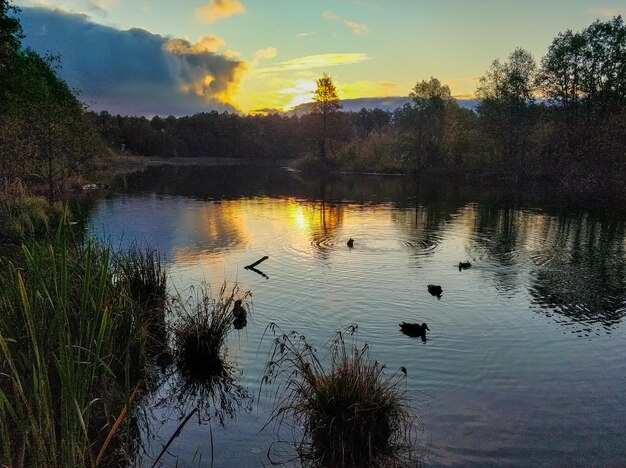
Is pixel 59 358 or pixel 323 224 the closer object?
pixel 59 358

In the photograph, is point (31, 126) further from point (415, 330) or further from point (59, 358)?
point (59, 358)

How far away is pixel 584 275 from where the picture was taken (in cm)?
2095

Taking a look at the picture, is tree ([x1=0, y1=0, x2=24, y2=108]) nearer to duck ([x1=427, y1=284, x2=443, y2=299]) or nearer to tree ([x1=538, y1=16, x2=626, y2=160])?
duck ([x1=427, y1=284, x2=443, y2=299])

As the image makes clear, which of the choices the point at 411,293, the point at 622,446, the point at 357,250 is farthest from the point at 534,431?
the point at 357,250

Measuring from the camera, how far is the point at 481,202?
49.2 m

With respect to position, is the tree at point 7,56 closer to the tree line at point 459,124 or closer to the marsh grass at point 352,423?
the tree line at point 459,124

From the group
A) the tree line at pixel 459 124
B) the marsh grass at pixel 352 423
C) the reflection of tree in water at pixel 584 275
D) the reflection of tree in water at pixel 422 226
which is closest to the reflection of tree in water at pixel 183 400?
the marsh grass at pixel 352 423

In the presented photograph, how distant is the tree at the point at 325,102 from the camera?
108m

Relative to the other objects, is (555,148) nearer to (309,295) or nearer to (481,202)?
(481,202)

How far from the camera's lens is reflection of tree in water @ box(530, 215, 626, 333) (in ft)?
54.6

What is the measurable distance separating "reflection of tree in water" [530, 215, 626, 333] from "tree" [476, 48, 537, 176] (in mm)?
42636

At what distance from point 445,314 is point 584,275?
8.55m

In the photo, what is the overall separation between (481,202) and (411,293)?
1337 inches

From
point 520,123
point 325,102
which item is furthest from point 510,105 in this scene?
point 325,102
